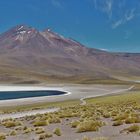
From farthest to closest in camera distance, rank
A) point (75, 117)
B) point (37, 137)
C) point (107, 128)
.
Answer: point (75, 117)
point (107, 128)
point (37, 137)

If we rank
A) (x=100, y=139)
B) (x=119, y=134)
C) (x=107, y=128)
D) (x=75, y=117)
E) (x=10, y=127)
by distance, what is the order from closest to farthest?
(x=100, y=139)
(x=119, y=134)
(x=107, y=128)
(x=10, y=127)
(x=75, y=117)

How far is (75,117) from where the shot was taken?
3050 centimetres

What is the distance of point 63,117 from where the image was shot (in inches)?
1211

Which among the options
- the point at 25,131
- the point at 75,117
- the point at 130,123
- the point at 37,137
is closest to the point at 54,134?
the point at 37,137

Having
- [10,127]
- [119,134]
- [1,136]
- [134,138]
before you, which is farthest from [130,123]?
[10,127]

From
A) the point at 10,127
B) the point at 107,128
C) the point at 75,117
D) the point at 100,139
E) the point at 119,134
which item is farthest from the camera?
the point at 75,117

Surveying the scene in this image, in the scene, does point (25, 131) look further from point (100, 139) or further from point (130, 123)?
point (100, 139)

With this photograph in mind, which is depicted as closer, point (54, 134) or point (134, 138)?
point (134, 138)

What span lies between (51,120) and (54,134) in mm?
6956

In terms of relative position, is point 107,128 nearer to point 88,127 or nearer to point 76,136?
point 88,127

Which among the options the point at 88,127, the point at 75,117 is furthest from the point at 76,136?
the point at 75,117

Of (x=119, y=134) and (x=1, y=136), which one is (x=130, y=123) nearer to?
(x=119, y=134)

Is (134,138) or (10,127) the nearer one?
(134,138)

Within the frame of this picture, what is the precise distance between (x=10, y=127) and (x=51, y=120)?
2.84 metres
